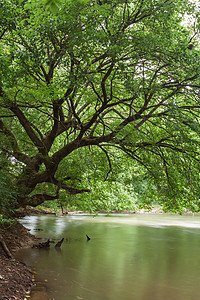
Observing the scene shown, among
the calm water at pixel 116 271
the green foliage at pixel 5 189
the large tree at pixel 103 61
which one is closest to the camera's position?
the large tree at pixel 103 61

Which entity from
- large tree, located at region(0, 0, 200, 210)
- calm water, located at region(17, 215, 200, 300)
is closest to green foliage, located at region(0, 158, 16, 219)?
large tree, located at region(0, 0, 200, 210)

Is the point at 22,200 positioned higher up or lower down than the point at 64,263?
higher up

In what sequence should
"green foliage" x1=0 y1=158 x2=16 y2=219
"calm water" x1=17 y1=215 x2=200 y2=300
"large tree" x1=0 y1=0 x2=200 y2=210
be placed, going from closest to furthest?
"large tree" x1=0 y1=0 x2=200 y2=210 < "calm water" x1=17 y1=215 x2=200 y2=300 < "green foliage" x1=0 y1=158 x2=16 y2=219

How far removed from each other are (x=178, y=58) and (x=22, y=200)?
841 cm

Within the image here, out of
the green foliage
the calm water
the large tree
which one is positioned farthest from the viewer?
the green foliage

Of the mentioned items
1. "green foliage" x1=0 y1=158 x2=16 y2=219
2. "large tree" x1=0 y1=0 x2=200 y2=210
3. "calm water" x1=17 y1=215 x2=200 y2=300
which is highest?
"large tree" x1=0 y1=0 x2=200 y2=210

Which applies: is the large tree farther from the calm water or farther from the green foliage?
the calm water

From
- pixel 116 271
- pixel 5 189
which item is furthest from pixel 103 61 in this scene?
pixel 116 271

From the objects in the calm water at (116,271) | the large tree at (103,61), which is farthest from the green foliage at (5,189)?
the calm water at (116,271)

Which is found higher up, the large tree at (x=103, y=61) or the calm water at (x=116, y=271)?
the large tree at (x=103, y=61)

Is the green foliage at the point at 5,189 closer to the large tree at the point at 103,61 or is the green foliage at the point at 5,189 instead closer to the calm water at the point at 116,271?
the large tree at the point at 103,61

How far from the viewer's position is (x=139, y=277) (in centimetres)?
1010

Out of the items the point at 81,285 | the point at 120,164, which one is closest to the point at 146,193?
the point at 120,164

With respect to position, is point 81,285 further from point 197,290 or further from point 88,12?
point 88,12
